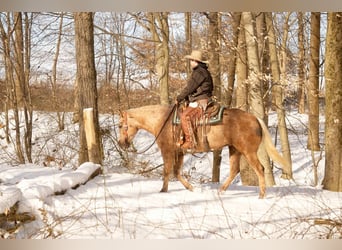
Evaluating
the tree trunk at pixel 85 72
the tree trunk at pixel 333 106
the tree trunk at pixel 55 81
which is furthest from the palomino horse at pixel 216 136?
the tree trunk at pixel 55 81

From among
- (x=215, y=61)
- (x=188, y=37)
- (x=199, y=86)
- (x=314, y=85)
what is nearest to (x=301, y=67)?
(x=314, y=85)

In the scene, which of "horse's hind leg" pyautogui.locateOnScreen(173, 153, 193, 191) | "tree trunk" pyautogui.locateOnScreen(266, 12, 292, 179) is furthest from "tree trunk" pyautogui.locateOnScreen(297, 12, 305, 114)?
"horse's hind leg" pyautogui.locateOnScreen(173, 153, 193, 191)

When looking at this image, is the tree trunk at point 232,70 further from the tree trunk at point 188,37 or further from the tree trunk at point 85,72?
the tree trunk at point 85,72

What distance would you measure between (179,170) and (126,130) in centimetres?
58

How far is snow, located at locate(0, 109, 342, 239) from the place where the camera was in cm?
397

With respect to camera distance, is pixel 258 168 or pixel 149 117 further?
pixel 149 117

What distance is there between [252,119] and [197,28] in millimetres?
908

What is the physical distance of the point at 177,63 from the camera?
4.18 m

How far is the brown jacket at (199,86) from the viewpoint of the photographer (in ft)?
13.6

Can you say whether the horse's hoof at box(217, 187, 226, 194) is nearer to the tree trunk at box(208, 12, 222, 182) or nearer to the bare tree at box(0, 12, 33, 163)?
the tree trunk at box(208, 12, 222, 182)

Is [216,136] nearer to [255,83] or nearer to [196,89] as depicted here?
[196,89]

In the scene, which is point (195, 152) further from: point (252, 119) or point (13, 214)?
point (13, 214)

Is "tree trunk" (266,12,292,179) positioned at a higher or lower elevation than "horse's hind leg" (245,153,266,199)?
higher

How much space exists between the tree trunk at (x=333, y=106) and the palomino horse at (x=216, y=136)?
415 millimetres
